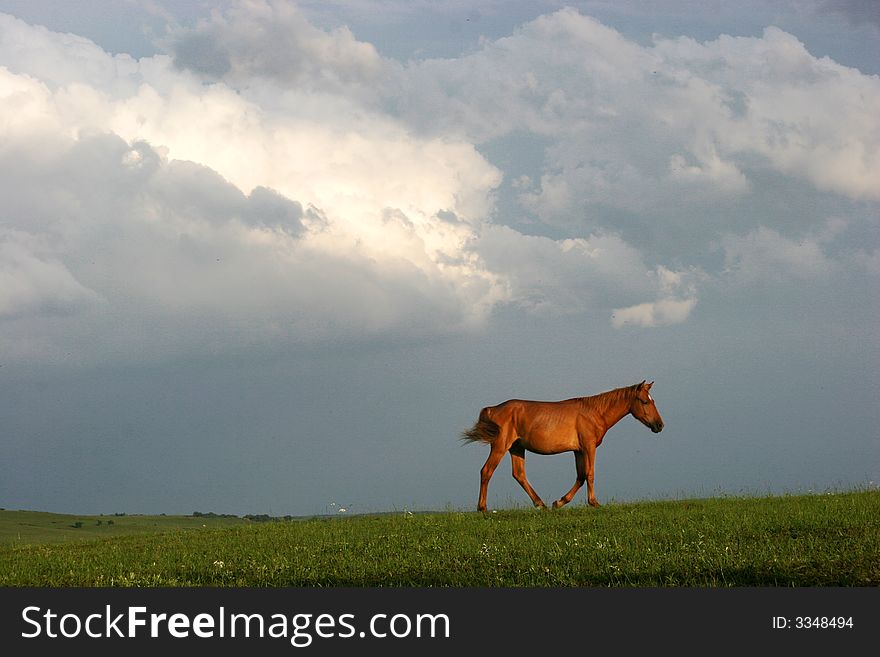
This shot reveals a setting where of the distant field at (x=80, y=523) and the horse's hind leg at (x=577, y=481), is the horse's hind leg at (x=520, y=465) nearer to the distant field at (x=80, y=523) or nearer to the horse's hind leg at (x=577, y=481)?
the horse's hind leg at (x=577, y=481)

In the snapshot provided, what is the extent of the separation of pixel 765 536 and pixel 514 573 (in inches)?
213

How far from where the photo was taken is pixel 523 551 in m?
15.3

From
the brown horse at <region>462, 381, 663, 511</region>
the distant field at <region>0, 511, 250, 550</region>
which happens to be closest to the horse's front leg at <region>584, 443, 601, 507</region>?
the brown horse at <region>462, 381, 663, 511</region>

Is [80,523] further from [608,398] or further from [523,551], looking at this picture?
[523,551]

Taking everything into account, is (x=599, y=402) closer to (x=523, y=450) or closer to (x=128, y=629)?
(x=523, y=450)

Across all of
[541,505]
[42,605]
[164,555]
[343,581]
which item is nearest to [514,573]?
[343,581]

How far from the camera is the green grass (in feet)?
42.0

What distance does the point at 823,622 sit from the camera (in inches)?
408

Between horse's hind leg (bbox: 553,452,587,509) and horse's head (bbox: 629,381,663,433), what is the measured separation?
2084mm

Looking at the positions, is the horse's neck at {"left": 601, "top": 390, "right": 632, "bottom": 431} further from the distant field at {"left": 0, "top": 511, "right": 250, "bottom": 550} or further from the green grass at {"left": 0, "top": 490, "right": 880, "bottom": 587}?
the distant field at {"left": 0, "top": 511, "right": 250, "bottom": 550}

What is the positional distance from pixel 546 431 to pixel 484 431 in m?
1.65

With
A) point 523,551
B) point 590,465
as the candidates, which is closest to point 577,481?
point 590,465

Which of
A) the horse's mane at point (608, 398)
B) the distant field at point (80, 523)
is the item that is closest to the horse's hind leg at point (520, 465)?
the horse's mane at point (608, 398)

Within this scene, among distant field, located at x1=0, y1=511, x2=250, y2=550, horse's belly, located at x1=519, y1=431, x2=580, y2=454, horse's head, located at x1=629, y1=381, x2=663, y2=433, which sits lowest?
distant field, located at x1=0, y1=511, x2=250, y2=550
